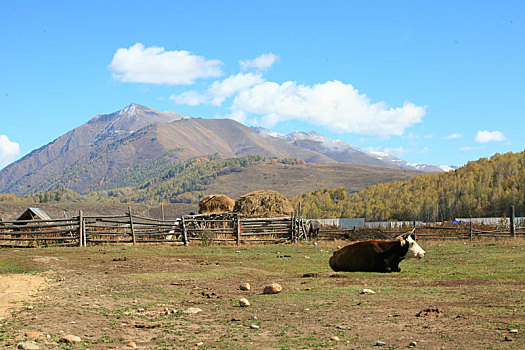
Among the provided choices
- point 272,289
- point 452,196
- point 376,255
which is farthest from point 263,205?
point 452,196

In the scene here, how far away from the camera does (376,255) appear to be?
46.8 feet

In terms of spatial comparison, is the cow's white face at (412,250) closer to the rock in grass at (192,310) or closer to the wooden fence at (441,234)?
the rock in grass at (192,310)

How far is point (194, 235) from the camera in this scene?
Result: 2830 cm

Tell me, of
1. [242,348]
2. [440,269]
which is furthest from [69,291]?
[440,269]

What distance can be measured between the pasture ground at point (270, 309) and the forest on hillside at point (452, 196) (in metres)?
65.7

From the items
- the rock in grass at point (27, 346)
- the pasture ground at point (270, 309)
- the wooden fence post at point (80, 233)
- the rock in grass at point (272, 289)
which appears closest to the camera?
the rock in grass at point (27, 346)

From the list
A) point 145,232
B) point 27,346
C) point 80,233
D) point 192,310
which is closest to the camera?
point 27,346

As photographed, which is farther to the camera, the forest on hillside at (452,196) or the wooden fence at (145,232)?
the forest on hillside at (452,196)

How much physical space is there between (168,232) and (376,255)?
1660cm

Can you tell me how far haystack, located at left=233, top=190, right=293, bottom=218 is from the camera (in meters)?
38.5

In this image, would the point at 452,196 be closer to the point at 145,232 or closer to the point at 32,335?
the point at 145,232

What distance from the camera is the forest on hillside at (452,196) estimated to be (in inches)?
3115

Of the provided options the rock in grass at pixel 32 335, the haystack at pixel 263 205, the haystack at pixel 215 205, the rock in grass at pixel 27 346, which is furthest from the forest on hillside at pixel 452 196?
the rock in grass at pixel 27 346

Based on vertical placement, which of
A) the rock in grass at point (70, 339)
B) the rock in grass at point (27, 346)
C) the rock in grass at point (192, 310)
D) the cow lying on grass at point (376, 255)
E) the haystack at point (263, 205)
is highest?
the haystack at point (263, 205)
